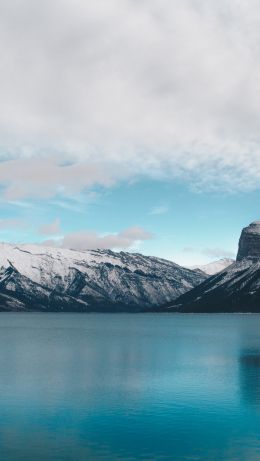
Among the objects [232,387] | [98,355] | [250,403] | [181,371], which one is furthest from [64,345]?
[250,403]

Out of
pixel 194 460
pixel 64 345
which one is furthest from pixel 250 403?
pixel 64 345

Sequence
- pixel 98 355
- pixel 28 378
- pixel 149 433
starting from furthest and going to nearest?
1. pixel 98 355
2. pixel 28 378
3. pixel 149 433

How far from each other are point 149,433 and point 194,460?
11.1m

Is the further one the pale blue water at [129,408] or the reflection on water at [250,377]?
the reflection on water at [250,377]

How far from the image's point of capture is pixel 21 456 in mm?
53562

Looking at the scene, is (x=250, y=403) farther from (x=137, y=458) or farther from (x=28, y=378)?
(x=28, y=378)

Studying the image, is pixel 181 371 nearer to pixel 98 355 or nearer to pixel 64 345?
pixel 98 355

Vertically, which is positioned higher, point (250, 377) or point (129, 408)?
point (250, 377)

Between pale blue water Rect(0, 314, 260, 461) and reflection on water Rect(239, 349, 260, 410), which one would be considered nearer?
pale blue water Rect(0, 314, 260, 461)

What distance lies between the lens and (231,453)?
2206 inches

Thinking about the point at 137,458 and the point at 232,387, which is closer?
the point at 137,458

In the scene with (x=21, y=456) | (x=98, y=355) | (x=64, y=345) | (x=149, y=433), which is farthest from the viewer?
(x=64, y=345)

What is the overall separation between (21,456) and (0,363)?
72.3 meters

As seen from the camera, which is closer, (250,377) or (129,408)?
(129,408)
